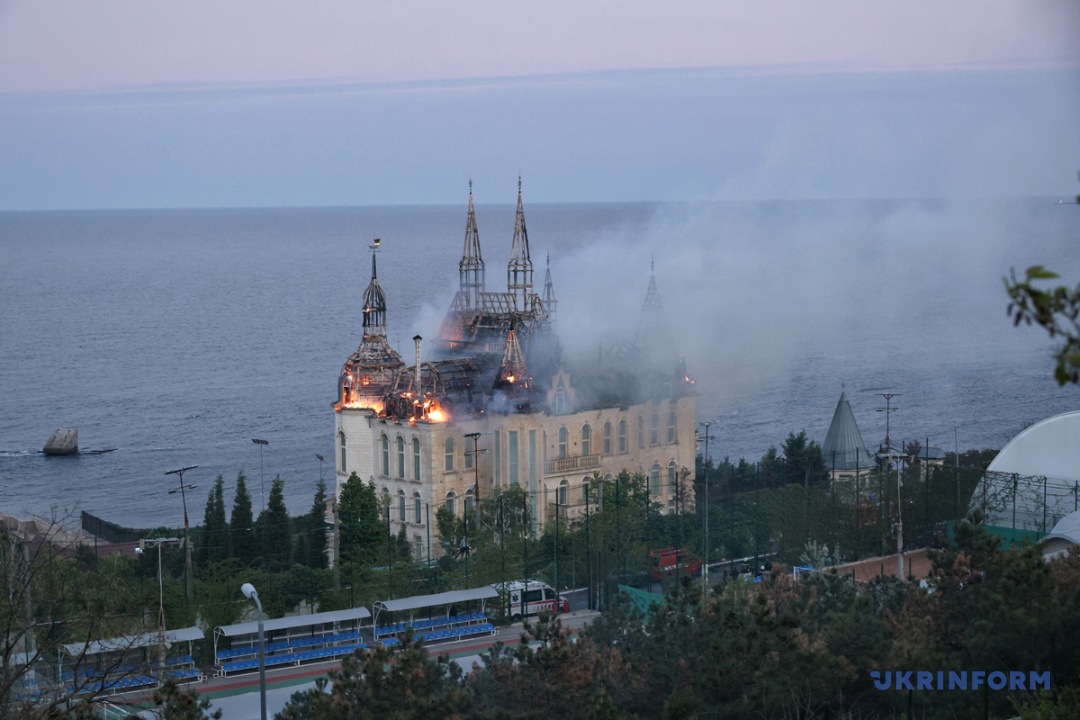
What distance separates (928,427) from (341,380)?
58952 mm

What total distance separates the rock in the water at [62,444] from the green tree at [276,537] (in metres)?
47.6

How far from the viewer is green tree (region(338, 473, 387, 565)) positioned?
54.0 m

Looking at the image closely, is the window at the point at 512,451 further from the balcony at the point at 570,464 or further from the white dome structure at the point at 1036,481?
the white dome structure at the point at 1036,481

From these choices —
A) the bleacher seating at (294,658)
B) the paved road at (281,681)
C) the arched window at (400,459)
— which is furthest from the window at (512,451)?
the bleacher seating at (294,658)

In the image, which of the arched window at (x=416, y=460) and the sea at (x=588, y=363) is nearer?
the arched window at (x=416, y=460)

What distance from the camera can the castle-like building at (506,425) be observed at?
6062 cm

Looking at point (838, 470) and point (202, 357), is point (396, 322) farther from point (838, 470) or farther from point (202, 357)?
point (838, 470)

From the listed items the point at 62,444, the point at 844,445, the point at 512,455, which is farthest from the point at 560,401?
the point at 62,444

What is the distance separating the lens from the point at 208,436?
107562 mm

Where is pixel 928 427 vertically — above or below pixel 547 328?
below

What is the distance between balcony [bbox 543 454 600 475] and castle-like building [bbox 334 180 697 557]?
0.04 m

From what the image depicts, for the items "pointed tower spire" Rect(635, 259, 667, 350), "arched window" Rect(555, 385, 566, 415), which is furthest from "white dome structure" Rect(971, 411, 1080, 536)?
"pointed tower spire" Rect(635, 259, 667, 350)

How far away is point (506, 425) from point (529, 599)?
1391 centimetres

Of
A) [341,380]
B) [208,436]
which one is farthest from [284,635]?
[208,436]
